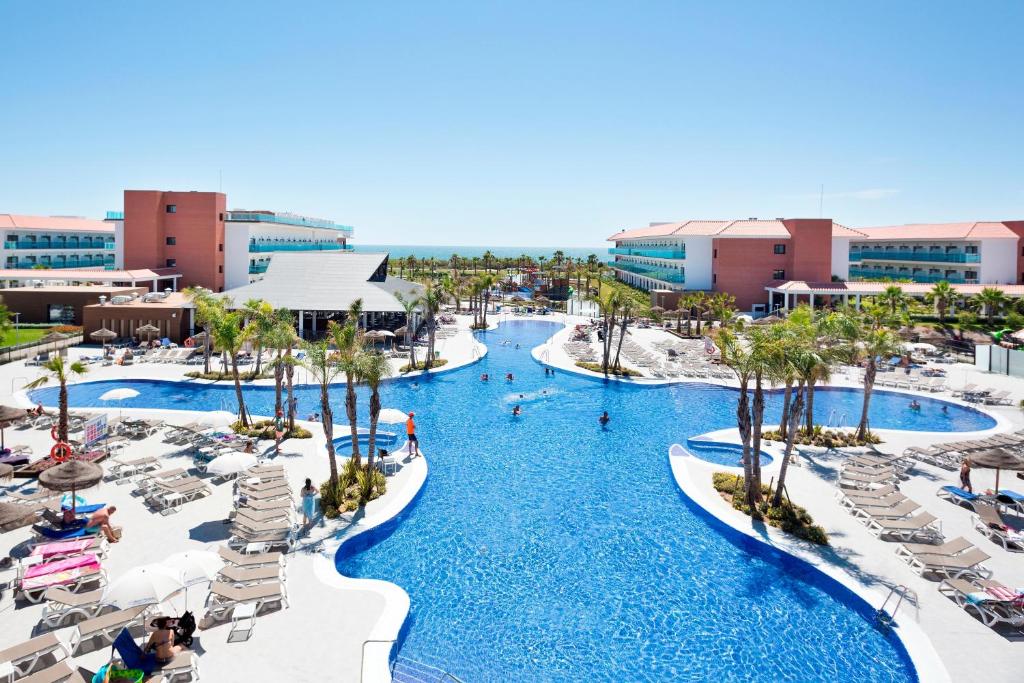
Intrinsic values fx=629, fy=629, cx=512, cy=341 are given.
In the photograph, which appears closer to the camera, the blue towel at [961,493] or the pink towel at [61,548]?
the pink towel at [61,548]

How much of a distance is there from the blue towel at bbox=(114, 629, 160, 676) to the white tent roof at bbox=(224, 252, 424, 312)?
29677mm

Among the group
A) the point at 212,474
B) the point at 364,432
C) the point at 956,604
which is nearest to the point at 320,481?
the point at 212,474

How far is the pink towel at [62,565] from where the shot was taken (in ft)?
39.7

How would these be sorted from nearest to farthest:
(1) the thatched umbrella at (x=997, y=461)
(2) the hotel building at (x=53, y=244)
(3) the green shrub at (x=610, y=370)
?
(1) the thatched umbrella at (x=997, y=461) → (3) the green shrub at (x=610, y=370) → (2) the hotel building at (x=53, y=244)

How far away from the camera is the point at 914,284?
5841 cm

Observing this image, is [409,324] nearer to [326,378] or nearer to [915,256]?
[326,378]

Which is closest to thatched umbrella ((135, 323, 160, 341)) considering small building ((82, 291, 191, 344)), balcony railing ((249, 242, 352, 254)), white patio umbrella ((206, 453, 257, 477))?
small building ((82, 291, 191, 344))

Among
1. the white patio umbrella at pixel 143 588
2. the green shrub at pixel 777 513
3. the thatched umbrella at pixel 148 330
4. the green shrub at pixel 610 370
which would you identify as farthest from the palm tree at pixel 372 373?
the thatched umbrella at pixel 148 330

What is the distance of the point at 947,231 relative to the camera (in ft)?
204

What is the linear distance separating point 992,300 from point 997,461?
40175mm

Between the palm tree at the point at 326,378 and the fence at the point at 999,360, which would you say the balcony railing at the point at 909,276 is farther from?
the palm tree at the point at 326,378

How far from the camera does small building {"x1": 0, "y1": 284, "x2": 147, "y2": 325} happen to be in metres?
44.7

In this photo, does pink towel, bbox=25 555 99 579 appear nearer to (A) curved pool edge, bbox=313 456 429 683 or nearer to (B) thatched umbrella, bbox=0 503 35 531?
(B) thatched umbrella, bbox=0 503 35 531

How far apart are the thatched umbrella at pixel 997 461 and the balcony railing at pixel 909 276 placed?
4694cm
